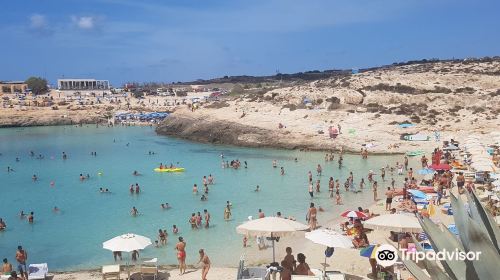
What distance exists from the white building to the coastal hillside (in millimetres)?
84092

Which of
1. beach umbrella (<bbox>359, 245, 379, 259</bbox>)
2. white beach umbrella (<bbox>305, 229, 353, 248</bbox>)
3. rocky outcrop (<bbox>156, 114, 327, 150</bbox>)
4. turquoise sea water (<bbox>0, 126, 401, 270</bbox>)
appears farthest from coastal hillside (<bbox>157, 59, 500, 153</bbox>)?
white beach umbrella (<bbox>305, 229, 353, 248</bbox>)

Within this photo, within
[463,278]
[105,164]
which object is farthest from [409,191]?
[105,164]

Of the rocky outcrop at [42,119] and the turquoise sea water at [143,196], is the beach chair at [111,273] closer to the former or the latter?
the turquoise sea water at [143,196]

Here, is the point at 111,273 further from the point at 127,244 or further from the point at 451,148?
the point at 451,148

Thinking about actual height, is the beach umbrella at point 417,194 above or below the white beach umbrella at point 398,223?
below

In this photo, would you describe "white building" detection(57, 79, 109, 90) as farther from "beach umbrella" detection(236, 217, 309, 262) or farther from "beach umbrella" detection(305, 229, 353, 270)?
"beach umbrella" detection(305, 229, 353, 270)

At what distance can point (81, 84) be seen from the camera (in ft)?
471

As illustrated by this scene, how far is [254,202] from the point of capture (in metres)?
25.1

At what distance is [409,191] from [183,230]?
990 centimetres

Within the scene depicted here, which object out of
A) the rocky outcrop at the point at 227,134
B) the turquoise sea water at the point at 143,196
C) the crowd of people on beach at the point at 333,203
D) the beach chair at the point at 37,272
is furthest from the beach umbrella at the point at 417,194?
the rocky outcrop at the point at 227,134

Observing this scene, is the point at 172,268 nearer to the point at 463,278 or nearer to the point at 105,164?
Answer: the point at 463,278

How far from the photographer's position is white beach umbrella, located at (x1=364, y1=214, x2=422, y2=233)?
12367mm

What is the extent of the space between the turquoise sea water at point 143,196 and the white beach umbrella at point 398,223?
5.19 metres

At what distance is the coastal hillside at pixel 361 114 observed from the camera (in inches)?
1743
